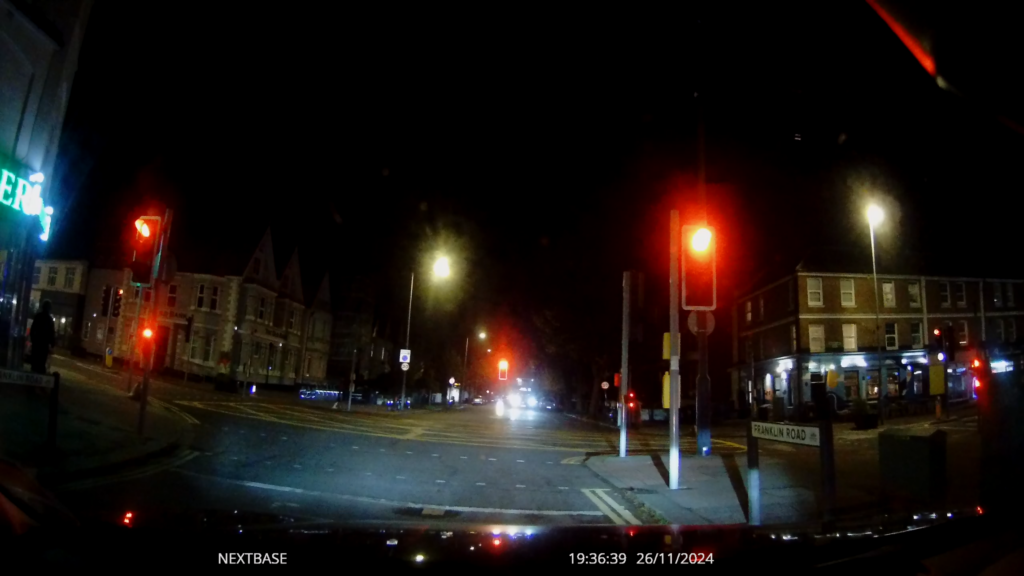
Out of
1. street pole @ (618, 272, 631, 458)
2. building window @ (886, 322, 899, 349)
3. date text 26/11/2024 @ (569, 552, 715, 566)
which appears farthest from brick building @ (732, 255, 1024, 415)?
date text 26/11/2024 @ (569, 552, 715, 566)

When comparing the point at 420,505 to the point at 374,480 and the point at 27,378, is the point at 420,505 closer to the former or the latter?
the point at 374,480

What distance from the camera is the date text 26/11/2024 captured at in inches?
123

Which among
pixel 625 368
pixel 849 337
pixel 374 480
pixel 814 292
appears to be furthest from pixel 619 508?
pixel 849 337

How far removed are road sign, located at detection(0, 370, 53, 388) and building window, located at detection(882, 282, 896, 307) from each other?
43.1m

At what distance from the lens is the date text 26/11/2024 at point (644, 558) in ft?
Result: 10.3

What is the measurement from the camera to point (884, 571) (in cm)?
295

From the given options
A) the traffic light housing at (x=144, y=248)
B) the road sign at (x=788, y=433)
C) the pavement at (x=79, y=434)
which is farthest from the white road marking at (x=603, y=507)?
the traffic light housing at (x=144, y=248)

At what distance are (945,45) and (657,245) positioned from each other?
115ft

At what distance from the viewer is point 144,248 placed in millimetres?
12250

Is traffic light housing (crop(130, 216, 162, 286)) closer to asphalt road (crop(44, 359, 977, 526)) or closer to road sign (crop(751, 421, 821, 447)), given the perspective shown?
asphalt road (crop(44, 359, 977, 526))

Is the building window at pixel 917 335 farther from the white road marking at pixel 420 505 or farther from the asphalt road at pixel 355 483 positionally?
the white road marking at pixel 420 505

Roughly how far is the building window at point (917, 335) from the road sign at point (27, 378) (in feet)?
144

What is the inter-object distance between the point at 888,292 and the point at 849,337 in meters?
3.57

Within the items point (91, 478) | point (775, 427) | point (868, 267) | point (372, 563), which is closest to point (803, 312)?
point (868, 267)
